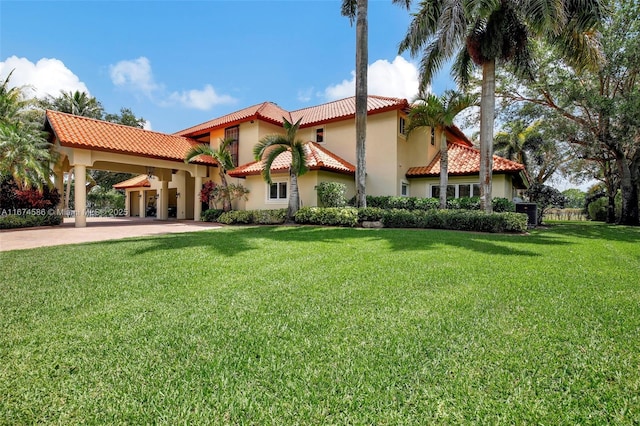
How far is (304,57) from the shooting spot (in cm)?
1850

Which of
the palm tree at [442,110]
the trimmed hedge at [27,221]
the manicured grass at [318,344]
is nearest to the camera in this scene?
the manicured grass at [318,344]

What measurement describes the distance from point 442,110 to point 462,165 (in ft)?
16.1

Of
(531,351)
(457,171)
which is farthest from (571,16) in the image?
(531,351)

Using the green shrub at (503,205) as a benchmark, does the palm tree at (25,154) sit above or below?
above

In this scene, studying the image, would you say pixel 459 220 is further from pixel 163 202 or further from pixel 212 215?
pixel 163 202

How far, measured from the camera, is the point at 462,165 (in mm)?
19031

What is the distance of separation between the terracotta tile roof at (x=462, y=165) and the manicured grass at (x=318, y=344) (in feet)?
40.4

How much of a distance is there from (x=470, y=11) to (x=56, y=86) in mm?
41092

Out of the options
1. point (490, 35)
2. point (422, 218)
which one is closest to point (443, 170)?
point (422, 218)

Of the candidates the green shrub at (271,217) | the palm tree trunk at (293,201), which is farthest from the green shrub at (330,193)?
the green shrub at (271,217)

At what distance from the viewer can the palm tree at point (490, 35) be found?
12305mm

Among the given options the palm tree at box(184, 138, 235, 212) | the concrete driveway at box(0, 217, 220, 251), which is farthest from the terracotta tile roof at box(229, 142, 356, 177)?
the concrete driveway at box(0, 217, 220, 251)

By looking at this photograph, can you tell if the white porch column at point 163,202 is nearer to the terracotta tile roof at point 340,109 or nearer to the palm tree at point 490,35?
the terracotta tile roof at point 340,109

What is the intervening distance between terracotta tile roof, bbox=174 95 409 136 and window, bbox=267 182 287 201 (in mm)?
4882
